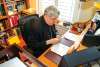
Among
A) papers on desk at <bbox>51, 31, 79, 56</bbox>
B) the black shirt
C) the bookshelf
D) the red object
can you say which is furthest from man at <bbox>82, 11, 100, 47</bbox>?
the red object

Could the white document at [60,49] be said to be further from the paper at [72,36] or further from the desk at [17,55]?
the desk at [17,55]

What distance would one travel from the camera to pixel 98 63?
0.96 metres

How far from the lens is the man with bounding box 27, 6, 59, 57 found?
167 cm

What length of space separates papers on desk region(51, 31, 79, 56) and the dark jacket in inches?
6.6

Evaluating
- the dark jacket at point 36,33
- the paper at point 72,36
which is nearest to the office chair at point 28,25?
the dark jacket at point 36,33

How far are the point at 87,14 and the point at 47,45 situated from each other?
111 centimetres

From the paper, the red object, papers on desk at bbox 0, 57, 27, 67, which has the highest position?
papers on desk at bbox 0, 57, 27, 67

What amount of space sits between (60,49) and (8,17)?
1.84 m

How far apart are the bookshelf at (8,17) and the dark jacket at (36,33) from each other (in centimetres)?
137

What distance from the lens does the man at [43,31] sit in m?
1.67

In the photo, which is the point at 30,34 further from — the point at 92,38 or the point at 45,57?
the point at 92,38

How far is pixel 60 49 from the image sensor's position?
66.1 inches

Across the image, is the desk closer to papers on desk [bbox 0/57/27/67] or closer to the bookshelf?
papers on desk [bbox 0/57/27/67]

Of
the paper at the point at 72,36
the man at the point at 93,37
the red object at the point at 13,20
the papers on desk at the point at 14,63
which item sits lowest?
the red object at the point at 13,20
